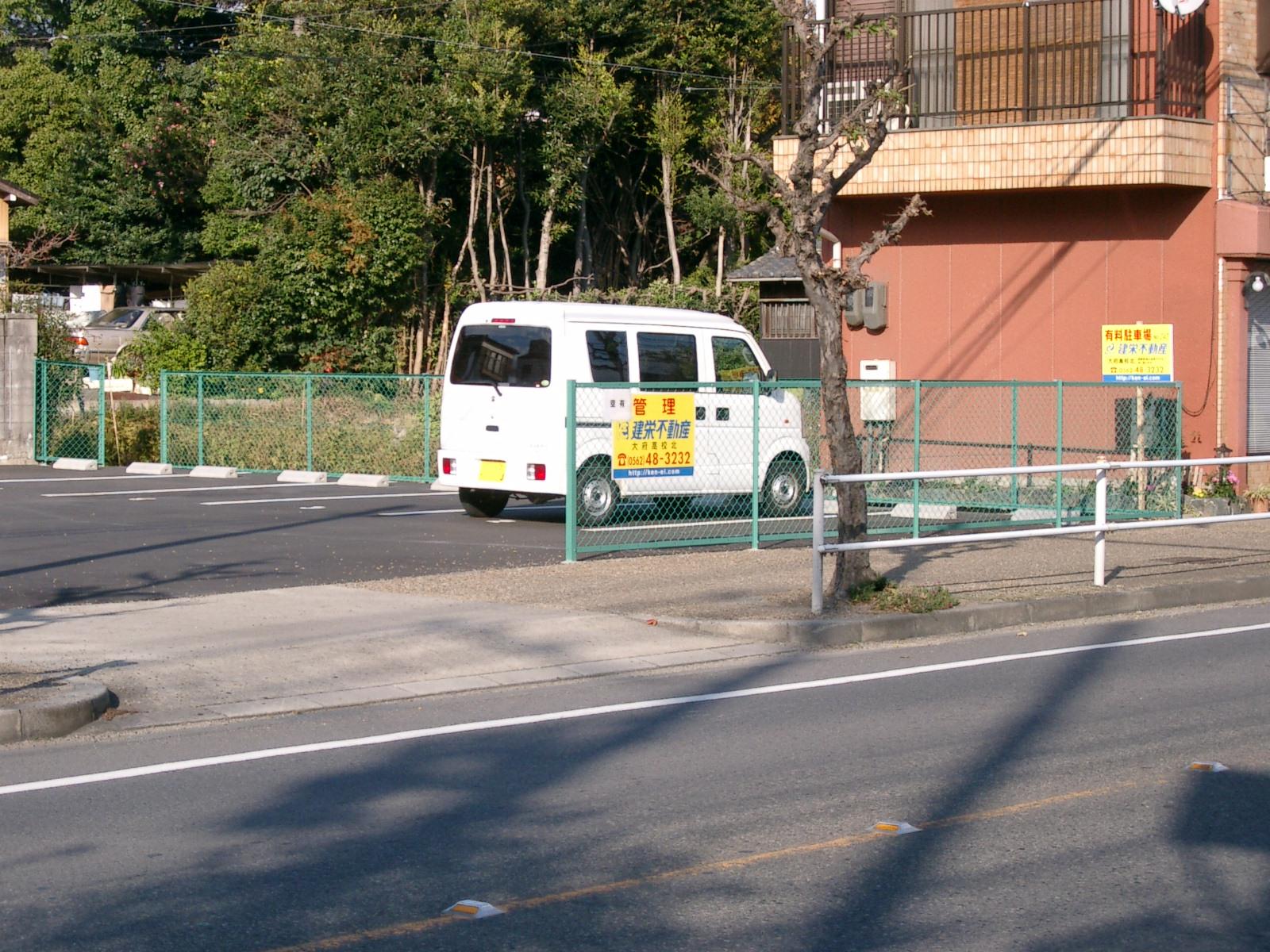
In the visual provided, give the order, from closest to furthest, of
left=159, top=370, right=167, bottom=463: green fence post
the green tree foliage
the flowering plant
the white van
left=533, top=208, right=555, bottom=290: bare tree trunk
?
the white van < the flowering plant < left=159, top=370, right=167, bottom=463: green fence post < the green tree foliage < left=533, top=208, right=555, bottom=290: bare tree trunk

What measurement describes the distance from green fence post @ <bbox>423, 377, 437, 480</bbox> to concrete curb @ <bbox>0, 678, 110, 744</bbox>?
1419 centimetres

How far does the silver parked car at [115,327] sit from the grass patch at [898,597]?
2868 centimetres

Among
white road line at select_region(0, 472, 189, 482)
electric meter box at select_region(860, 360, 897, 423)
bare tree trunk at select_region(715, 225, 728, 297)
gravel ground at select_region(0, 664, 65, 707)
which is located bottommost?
gravel ground at select_region(0, 664, 65, 707)

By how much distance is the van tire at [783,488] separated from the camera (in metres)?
16.6

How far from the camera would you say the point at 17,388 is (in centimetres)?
2469

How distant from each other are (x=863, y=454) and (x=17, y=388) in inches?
566

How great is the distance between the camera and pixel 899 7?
2116 centimetres

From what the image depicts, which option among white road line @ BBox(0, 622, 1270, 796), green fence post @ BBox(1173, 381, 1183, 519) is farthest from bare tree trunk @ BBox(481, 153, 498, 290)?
white road line @ BBox(0, 622, 1270, 796)

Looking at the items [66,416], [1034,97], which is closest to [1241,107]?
[1034,97]

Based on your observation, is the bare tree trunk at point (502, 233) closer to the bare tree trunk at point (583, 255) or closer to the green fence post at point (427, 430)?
the bare tree trunk at point (583, 255)

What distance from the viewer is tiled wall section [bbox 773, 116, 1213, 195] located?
18.0 m

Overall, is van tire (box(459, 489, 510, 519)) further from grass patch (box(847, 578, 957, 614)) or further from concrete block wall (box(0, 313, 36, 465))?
concrete block wall (box(0, 313, 36, 465))

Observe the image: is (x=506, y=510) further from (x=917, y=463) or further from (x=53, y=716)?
(x=53, y=716)

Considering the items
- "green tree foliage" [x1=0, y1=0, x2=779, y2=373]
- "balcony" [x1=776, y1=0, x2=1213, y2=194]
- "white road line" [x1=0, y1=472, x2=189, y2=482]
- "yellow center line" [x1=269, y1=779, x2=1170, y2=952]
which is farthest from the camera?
"green tree foliage" [x1=0, y1=0, x2=779, y2=373]
